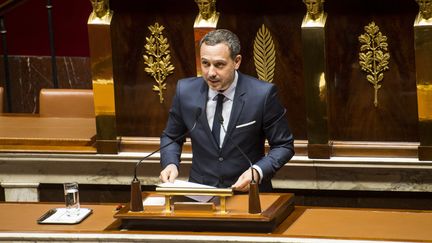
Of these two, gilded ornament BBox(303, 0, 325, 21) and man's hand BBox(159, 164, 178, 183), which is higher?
gilded ornament BBox(303, 0, 325, 21)

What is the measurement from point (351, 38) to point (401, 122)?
0.47 meters

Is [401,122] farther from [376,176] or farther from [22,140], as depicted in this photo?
[22,140]

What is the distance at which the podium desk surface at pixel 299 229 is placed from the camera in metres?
4.04

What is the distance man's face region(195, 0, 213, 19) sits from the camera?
18.4 feet

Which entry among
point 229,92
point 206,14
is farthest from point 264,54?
point 229,92

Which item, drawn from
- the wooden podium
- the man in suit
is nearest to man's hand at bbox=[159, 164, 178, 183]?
the man in suit

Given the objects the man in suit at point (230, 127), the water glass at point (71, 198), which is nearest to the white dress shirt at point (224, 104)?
the man in suit at point (230, 127)

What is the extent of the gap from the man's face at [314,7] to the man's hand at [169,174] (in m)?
1.30

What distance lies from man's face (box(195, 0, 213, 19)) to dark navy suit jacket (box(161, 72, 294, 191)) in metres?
0.88

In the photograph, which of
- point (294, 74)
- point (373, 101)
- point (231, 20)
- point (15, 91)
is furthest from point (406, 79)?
point (15, 91)

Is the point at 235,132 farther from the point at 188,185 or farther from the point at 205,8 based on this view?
the point at 205,8

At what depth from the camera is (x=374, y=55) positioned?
5.49 meters

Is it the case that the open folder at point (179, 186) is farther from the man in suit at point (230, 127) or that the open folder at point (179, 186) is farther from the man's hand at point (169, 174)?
the man in suit at point (230, 127)

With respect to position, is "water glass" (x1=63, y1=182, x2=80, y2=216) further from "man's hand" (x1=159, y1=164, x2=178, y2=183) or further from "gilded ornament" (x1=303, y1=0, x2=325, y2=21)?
"gilded ornament" (x1=303, y1=0, x2=325, y2=21)
